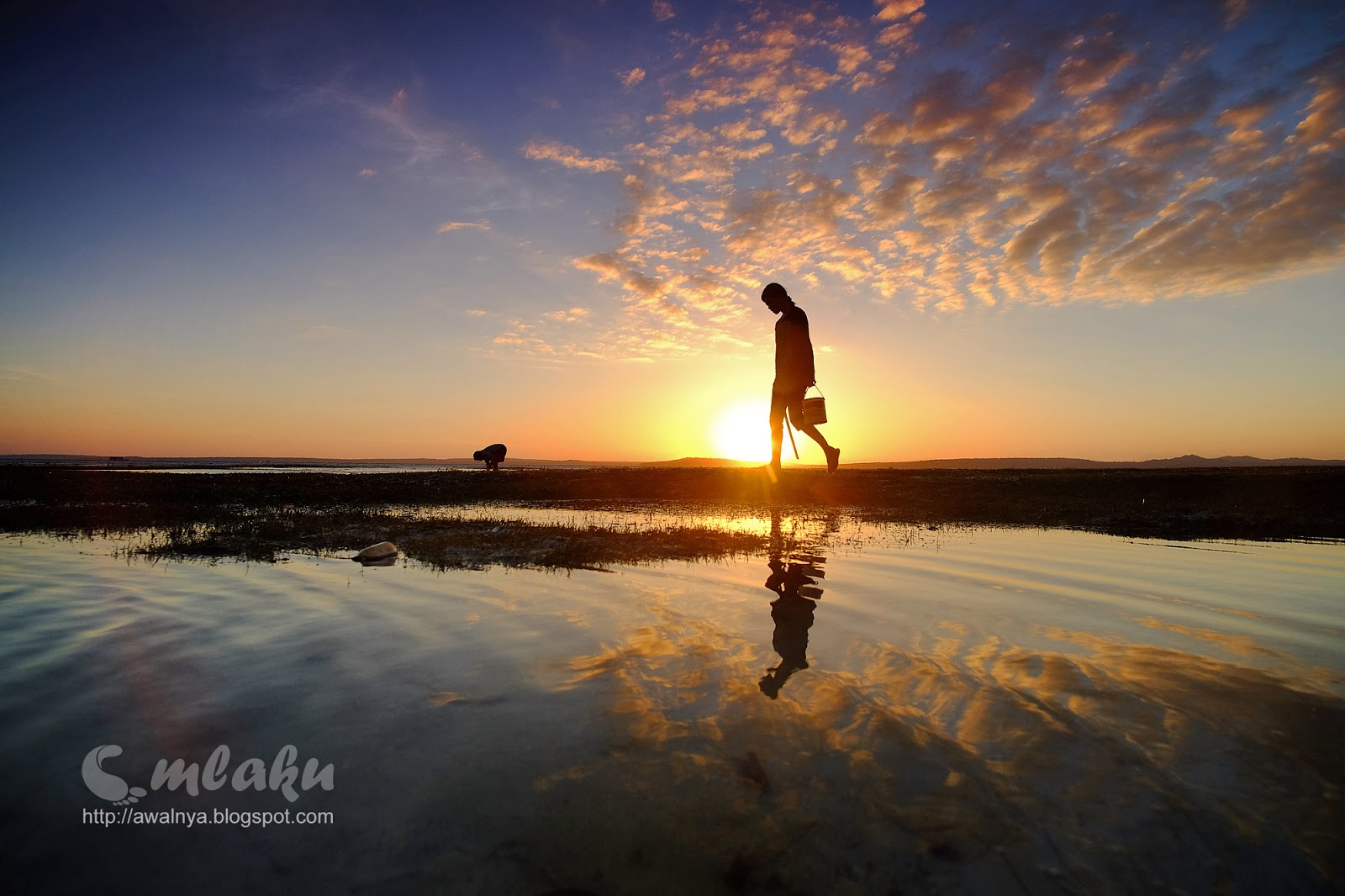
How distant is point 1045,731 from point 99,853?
178 inches

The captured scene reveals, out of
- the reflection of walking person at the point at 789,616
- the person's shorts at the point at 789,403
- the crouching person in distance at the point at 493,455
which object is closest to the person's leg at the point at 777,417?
the person's shorts at the point at 789,403

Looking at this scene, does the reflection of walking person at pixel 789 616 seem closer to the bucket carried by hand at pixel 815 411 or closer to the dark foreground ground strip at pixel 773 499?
the bucket carried by hand at pixel 815 411

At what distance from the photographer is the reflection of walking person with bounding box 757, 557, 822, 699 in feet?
14.8

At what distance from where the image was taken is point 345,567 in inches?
379

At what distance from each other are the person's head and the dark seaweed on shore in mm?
5080

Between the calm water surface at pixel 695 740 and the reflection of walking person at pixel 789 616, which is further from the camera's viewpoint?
the reflection of walking person at pixel 789 616

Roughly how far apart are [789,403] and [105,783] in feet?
40.2

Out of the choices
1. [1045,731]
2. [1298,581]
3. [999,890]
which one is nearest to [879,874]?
[999,890]

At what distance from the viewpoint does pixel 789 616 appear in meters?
6.32

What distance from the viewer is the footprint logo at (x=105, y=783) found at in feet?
9.53

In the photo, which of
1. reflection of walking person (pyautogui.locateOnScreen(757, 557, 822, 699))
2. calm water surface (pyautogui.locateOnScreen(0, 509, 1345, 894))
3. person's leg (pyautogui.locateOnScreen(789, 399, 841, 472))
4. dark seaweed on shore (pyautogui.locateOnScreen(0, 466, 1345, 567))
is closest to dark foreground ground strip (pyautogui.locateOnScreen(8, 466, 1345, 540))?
dark seaweed on shore (pyautogui.locateOnScreen(0, 466, 1345, 567))

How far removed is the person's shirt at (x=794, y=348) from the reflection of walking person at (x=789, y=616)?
4.96 m

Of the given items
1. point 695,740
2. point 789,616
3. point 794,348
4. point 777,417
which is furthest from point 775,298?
point 695,740

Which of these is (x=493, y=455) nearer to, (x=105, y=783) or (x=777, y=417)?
(x=777, y=417)
